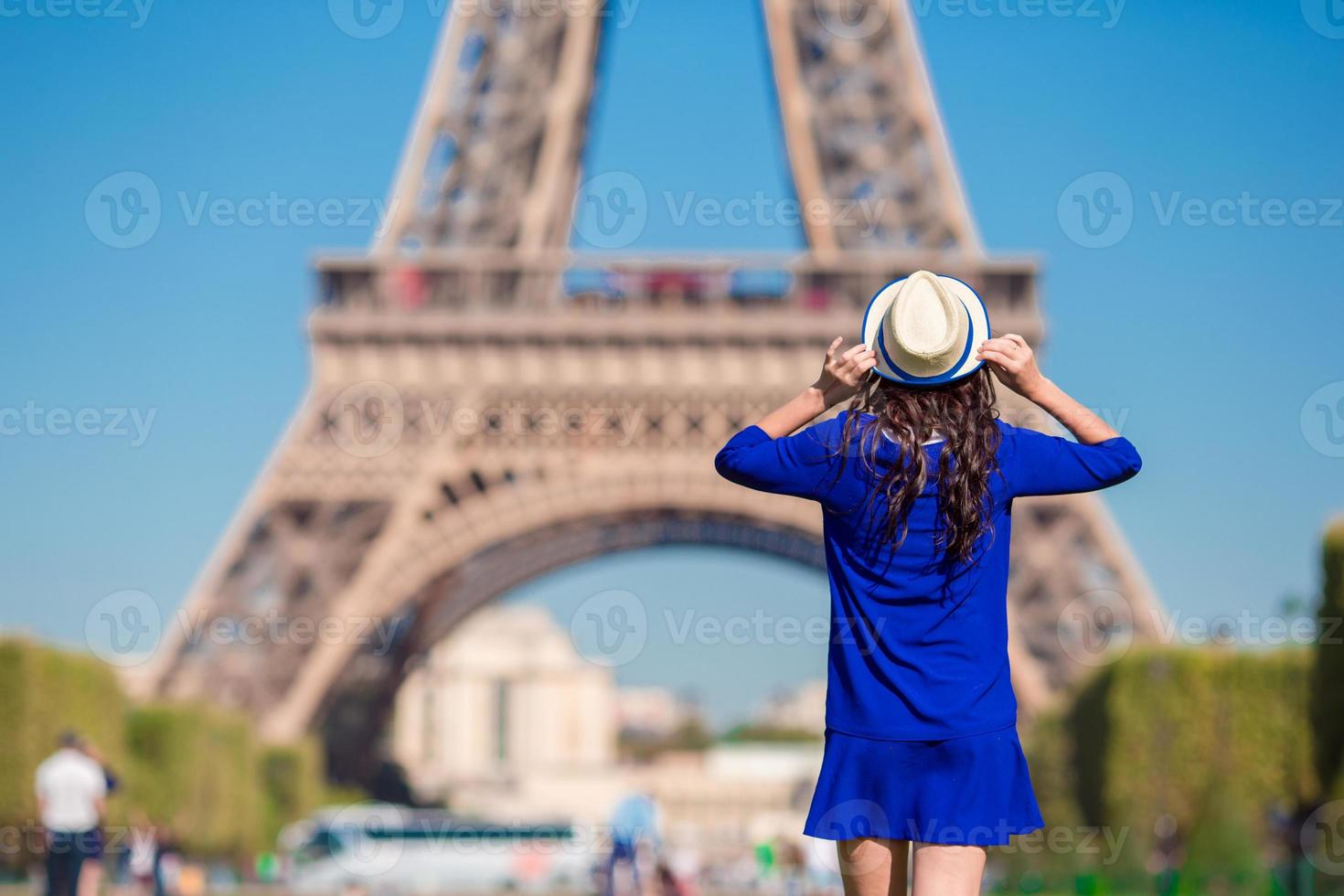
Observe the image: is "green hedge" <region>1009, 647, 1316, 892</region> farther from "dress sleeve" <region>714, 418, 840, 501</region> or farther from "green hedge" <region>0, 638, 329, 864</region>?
"dress sleeve" <region>714, 418, 840, 501</region>

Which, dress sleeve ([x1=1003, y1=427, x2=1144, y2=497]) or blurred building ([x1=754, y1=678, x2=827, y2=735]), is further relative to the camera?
blurred building ([x1=754, y1=678, x2=827, y2=735])

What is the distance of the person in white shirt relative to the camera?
12633 mm

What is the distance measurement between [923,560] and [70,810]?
948 cm

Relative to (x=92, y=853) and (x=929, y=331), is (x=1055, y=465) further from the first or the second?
(x=92, y=853)

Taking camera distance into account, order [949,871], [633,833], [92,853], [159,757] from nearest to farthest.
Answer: [949,871]
[92,853]
[633,833]
[159,757]

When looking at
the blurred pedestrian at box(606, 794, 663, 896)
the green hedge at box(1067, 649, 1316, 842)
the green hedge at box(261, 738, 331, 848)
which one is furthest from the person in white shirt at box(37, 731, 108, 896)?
the green hedge at box(261, 738, 331, 848)

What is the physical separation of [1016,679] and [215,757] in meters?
14.2

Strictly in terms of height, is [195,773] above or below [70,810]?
above

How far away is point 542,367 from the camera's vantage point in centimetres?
3566

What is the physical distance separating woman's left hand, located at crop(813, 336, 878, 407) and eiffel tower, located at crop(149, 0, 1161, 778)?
29.5 m

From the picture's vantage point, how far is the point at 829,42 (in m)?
37.3

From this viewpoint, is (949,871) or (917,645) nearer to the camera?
(949,871)

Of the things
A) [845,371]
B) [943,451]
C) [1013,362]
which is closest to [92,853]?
[845,371]

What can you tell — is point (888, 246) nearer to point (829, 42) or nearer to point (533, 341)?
point (829, 42)
